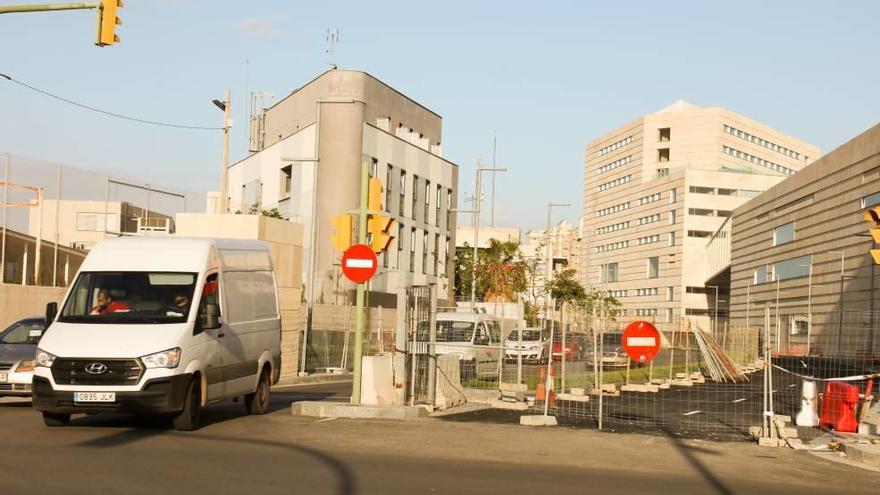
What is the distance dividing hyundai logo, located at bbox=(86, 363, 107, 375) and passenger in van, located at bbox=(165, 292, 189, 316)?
1279mm

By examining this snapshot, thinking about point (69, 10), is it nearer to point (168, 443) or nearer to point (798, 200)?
point (168, 443)

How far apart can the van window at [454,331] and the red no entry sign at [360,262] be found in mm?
11130

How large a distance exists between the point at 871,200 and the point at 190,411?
56453mm

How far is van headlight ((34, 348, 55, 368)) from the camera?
1426 cm

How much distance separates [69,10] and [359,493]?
12.4 meters

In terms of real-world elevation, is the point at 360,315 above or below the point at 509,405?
above

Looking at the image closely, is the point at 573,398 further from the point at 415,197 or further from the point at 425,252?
the point at 425,252

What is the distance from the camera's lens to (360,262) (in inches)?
719

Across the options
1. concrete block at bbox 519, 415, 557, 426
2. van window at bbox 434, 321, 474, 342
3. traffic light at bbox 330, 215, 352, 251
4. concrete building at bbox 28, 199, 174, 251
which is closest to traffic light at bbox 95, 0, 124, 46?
traffic light at bbox 330, 215, 352, 251

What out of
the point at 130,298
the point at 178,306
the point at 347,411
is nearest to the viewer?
the point at 178,306

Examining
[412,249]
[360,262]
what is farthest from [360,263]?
[412,249]

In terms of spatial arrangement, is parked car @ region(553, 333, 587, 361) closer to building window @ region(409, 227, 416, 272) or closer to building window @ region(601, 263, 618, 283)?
building window @ region(409, 227, 416, 272)

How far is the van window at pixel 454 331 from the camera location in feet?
99.0

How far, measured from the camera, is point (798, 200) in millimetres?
80312
